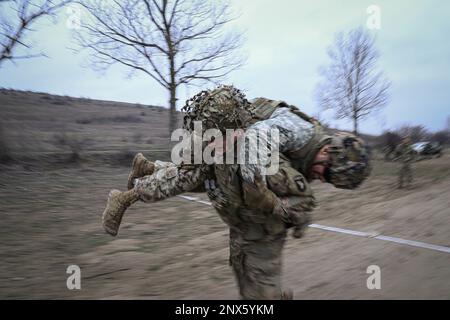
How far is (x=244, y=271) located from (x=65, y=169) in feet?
40.4

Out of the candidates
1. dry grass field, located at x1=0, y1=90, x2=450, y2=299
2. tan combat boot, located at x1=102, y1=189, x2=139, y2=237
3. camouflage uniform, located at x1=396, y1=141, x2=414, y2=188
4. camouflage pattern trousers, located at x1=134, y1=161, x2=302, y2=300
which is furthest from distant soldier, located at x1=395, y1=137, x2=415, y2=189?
tan combat boot, located at x1=102, y1=189, x2=139, y2=237

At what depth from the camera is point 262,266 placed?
9.07ft

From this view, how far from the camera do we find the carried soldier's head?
8.77ft

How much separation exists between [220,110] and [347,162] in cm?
84

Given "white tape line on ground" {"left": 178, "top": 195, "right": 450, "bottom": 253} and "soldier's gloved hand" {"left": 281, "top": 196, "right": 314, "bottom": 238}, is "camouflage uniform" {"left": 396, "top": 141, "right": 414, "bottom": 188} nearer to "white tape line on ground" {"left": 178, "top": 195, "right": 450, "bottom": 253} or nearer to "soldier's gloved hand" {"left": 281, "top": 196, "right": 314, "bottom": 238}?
"white tape line on ground" {"left": 178, "top": 195, "right": 450, "bottom": 253}

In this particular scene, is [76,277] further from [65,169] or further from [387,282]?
[65,169]

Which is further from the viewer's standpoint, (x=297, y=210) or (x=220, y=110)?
(x=297, y=210)

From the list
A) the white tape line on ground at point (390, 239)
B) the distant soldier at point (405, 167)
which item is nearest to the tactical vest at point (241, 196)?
the white tape line on ground at point (390, 239)

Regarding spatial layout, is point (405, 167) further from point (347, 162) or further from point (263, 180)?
point (263, 180)

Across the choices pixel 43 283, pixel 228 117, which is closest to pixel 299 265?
pixel 43 283

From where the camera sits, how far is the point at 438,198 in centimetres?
862

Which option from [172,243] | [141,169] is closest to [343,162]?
[141,169]

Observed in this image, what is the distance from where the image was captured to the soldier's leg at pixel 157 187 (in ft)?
8.59

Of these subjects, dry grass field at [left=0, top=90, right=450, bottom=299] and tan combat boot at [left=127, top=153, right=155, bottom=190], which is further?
dry grass field at [left=0, top=90, right=450, bottom=299]
